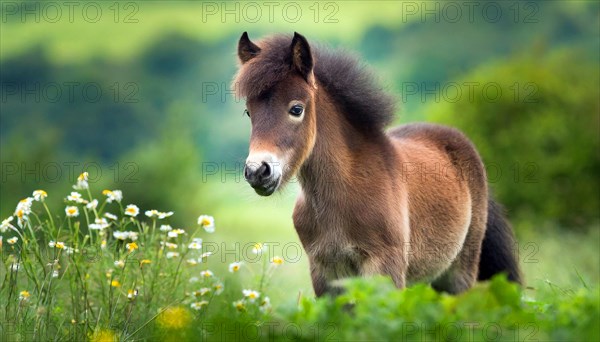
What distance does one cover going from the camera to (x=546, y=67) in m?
17.1

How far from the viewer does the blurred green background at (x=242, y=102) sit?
50.7 ft

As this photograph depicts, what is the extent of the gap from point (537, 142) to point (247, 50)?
34.6 ft

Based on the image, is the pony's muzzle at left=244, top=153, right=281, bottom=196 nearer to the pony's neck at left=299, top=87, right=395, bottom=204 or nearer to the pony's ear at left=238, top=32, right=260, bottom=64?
the pony's neck at left=299, top=87, right=395, bottom=204

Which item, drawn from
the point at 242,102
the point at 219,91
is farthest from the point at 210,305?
the point at 219,91

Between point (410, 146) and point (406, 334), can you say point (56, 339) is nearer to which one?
point (406, 334)

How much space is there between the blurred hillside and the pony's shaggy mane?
7436 millimetres

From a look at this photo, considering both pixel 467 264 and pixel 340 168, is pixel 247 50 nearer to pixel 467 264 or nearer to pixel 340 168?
pixel 340 168

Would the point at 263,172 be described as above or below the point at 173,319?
above

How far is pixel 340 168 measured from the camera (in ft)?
19.8

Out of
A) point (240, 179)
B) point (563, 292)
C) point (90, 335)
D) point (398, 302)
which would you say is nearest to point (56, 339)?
point (90, 335)

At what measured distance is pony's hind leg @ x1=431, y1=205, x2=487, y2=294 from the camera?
7.69 meters

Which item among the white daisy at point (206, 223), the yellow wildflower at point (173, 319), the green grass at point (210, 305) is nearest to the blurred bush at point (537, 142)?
the green grass at point (210, 305)

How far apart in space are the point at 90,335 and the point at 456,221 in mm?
3446

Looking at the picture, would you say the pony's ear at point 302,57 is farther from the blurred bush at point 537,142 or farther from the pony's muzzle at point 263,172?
the blurred bush at point 537,142
